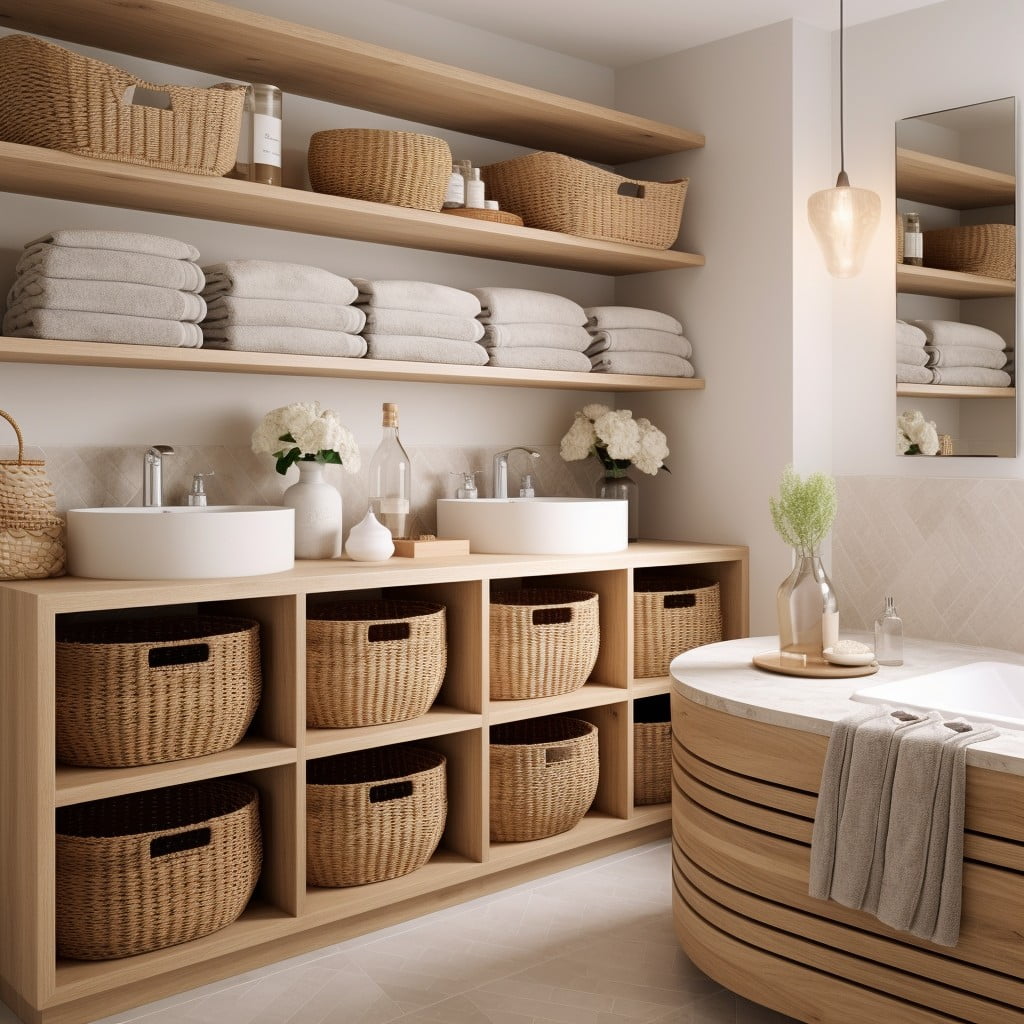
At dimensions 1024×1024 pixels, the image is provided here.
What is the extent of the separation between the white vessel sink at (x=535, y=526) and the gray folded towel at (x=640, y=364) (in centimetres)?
45

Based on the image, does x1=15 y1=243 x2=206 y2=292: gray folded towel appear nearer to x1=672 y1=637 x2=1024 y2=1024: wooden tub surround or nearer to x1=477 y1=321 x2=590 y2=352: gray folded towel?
x1=477 y1=321 x2=590 y2=352: gray folded towel

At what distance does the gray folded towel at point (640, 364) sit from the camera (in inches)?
130

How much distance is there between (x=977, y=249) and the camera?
2.94m

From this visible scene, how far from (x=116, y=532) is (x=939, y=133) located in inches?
91.6

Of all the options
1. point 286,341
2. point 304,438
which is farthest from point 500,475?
point 286,341

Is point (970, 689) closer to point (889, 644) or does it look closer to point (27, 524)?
point (889, 644)

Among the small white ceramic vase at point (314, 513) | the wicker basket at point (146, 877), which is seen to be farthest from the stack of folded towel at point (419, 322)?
the wicker basket at point (146, 877)

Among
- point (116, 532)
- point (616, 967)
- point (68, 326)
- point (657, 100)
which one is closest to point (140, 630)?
point (116, 532)

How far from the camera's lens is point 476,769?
2.81 m

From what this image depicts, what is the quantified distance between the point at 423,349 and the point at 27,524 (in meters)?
1.04

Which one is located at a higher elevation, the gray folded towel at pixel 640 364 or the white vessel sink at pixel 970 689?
the gray folded towel at pixel 640 364

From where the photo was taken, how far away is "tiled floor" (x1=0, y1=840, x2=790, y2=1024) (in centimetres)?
226

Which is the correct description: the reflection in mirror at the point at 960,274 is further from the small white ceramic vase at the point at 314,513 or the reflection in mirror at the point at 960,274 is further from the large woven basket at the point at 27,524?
the large woven basket at the point at 27,524

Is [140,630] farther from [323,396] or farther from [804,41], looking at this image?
[804,41]
